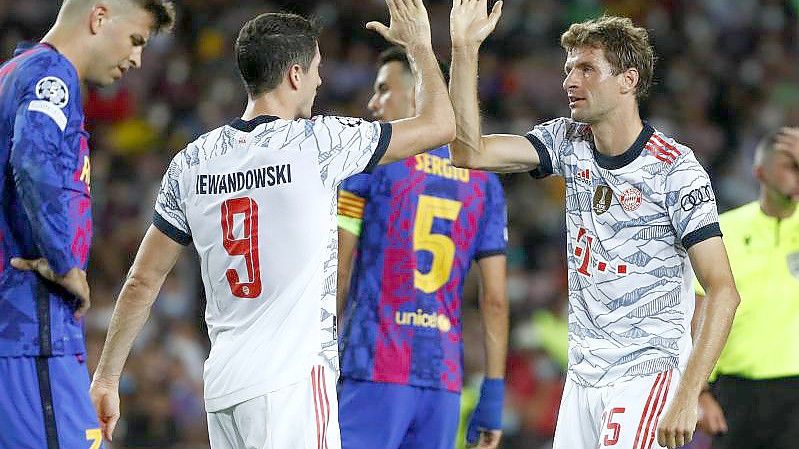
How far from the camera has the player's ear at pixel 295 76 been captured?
4.67 metres

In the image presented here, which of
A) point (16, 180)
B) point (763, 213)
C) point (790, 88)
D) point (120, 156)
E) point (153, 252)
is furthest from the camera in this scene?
point (790, 88)

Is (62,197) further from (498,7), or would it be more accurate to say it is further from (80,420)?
(498,7)

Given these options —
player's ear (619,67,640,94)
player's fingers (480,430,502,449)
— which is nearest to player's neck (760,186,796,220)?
player's ear (619,67,640,94)

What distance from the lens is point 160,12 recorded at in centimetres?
456

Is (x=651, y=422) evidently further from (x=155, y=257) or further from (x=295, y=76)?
(x=155, y=257)

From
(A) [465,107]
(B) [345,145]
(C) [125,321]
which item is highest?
(A) [465,107]

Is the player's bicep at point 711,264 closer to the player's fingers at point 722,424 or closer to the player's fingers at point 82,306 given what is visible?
the player's fingers at point 82,306

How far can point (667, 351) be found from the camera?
196 inches

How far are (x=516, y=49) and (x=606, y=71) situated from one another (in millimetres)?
9794

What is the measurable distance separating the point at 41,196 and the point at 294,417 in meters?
1.19

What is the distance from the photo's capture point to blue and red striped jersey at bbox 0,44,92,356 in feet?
13.1

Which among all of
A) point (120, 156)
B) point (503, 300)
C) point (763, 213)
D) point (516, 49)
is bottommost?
point (503, 300)

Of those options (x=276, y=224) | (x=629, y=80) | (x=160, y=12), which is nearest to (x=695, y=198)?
(x=629, y=80)

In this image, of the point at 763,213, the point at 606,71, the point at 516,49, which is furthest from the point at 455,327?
the point at 516,49
